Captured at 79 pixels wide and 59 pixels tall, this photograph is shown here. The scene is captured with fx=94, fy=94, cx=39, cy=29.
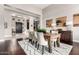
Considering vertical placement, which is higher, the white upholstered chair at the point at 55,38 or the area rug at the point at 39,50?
the white upholstered chair at the point at 55,38

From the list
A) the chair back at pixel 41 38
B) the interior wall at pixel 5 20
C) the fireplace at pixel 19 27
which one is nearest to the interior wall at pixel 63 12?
the chair back at pixel 41 38

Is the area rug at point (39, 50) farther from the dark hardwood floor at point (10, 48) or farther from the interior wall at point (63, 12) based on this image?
the interior wall at point (63, 12)

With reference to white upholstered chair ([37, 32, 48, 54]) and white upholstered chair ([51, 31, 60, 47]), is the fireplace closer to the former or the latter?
white upholstered chair ([37, 32, 48, 54])

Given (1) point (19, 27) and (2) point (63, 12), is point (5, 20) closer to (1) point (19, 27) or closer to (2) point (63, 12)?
(1) point (19, 27)

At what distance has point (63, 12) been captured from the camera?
249 cm

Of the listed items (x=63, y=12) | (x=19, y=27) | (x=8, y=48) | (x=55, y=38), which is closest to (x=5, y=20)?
(x=19, y=27)

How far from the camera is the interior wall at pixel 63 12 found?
240 cm

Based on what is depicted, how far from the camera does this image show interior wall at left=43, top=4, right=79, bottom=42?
7.86 feet

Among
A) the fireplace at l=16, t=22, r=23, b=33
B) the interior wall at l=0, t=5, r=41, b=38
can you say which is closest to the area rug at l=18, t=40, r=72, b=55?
the fireplace at l=16, t=22, r=23, b=33

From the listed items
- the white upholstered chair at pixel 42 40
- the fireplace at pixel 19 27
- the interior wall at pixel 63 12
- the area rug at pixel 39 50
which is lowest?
the area rug at pixel 39 50

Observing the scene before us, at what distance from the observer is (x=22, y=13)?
97.7 inches

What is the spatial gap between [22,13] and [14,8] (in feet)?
0.77
